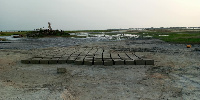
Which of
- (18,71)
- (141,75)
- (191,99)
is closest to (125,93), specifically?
(191,99)

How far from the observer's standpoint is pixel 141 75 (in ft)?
18.1

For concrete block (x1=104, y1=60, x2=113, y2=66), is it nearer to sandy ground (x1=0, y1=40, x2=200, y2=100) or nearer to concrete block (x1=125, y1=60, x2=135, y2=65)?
sandy ground (x1=0, y1=40, x2=200, y2=100)

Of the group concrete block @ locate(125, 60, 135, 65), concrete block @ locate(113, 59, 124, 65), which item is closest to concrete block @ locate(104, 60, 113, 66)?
concrete block @ locate(113, 59, 124, 65)

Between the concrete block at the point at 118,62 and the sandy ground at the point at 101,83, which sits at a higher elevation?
the concrete block at the point at 118,62

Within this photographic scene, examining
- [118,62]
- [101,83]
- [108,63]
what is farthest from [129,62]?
[101,83]

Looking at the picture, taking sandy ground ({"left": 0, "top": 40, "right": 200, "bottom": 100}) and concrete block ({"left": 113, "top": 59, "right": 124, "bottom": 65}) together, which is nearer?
sandy ground ({"left": 0, "top": 40, "right": 200, "bottom": 100})

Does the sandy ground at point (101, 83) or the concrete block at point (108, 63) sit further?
the concrete block at point (108, 63)

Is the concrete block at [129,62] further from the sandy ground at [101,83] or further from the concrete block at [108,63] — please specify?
the concrete block at [108,63]

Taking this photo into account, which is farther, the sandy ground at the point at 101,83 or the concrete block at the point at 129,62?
the concrete block at the point at 129,62

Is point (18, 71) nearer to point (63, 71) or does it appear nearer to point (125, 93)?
point (63, 71)

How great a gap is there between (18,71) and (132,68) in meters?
3.86

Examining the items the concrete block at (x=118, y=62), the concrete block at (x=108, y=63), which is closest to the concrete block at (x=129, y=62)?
the concrete block at (x=118, y=62)

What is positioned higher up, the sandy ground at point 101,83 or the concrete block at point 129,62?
the concrete block at point 129,62

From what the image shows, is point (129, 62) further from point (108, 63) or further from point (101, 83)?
point (101, 83)
